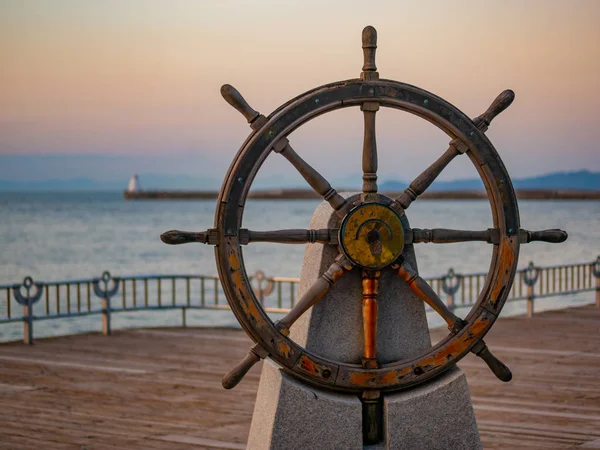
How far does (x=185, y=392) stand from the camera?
9.42 meters

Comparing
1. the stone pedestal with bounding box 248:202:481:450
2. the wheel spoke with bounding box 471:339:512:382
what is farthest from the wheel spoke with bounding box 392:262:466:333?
the wheel spoke with bounding box 471:339:512:382

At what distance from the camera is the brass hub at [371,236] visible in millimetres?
5543

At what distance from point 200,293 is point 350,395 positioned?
23.9m

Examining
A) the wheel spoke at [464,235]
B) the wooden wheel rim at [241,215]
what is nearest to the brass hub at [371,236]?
the wheel spoke at [464,235]

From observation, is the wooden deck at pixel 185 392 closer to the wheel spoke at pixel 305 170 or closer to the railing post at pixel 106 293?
the railing post at pixel 106 293

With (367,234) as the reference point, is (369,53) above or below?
above

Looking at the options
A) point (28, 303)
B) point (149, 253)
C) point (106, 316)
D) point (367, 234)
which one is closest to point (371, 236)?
point (367, 234)

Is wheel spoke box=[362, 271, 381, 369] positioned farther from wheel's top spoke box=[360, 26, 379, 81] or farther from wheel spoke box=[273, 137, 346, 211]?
wheel's top spoke box=[360, 26, 379, 81]

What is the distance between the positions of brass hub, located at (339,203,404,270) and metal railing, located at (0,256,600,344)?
289 inches

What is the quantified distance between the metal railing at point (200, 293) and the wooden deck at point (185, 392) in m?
0.54

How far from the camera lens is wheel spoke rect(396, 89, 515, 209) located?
5617 mm

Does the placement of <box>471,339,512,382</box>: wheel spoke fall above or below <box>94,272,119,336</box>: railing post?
above

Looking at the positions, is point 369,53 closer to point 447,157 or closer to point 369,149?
point 369,149

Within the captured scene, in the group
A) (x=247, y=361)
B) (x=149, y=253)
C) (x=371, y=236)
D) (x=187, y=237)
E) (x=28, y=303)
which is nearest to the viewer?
→ (x=187, y=237)
